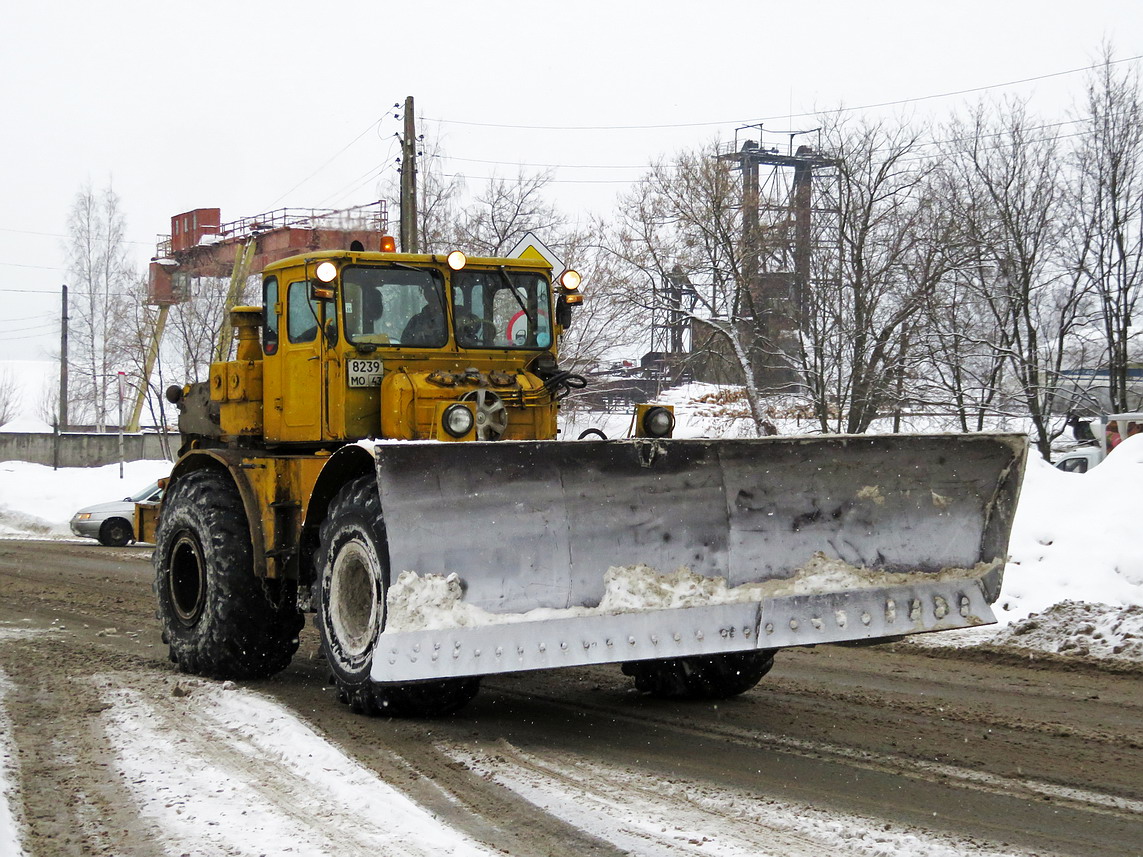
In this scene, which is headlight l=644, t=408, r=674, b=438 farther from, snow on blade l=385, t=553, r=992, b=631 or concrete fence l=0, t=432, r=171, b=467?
concrete fence l=0, t=432, r=171, b=467

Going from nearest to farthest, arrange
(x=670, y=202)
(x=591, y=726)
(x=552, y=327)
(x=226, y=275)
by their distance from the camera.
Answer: (x=591, y=726), (x=552, y=327), (x=670, y=202), (x=226, y=275)

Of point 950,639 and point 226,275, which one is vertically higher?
point 226,275

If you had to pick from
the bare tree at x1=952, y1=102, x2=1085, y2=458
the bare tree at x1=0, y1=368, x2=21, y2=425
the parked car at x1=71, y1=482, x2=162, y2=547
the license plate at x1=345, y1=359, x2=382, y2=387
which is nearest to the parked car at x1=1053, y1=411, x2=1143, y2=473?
the bare tree at x1=952, y1=102, x2=1085, y2=458

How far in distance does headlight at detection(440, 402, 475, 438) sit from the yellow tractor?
12 mm

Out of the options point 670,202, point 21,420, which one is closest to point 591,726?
point 670,202

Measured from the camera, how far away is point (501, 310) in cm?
761

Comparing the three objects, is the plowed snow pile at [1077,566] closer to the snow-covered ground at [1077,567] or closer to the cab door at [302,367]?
the snow-covered ground at [1077,567]

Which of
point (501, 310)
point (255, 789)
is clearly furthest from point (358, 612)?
point (501, 310)

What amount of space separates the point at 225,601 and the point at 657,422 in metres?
2.77

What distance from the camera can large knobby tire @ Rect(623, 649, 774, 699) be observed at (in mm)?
6719

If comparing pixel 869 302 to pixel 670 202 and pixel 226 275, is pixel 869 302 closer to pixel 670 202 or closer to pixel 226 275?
pixel 670 202

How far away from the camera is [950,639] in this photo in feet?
28.1

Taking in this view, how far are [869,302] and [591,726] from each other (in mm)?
17608

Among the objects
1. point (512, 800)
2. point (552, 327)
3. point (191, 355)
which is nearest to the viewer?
point (512, 800)
